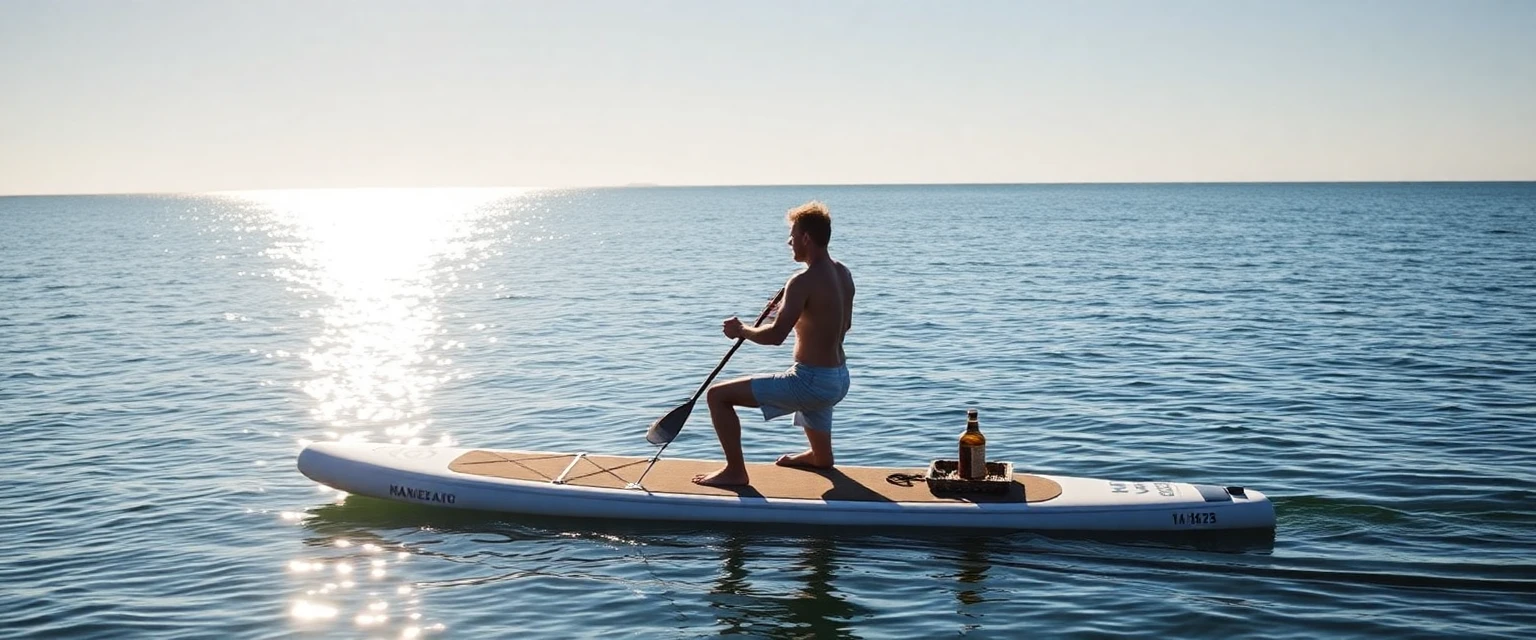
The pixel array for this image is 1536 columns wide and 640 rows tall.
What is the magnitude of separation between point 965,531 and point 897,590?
109 centimetres

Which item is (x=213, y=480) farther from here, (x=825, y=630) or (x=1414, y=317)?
(x=1414, y=317)

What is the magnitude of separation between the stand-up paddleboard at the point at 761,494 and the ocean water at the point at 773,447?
0.56 ft

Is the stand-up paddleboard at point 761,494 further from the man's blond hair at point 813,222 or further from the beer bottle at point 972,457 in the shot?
the man's blond hair at point 813,222

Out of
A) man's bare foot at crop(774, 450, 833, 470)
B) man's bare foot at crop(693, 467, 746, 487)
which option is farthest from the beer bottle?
man's bare foot at crop(693, 467, 746, 487)

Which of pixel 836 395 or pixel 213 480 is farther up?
pixel 836 395

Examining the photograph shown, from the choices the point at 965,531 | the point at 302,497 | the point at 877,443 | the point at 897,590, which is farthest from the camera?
the point at 877,443

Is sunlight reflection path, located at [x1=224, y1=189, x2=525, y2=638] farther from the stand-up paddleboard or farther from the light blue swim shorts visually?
the light blue swim shorts

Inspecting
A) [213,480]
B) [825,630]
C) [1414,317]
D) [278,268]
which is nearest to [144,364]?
[213,480]

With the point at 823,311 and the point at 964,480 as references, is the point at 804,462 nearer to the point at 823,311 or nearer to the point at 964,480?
the point at 964,480

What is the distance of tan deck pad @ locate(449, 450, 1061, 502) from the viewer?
9.50 m

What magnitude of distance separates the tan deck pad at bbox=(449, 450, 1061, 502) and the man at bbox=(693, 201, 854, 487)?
0.98 ft

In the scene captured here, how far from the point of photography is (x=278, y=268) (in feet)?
157

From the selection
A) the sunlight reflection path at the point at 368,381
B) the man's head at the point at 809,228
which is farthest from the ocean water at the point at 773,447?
the man's head at the point at 809,228

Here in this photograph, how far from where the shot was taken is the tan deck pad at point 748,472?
9.50 meters
